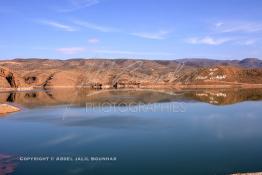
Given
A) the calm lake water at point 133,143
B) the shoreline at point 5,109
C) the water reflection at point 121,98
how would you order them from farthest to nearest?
1. the water reflection at point 121,98
2. the shoreline at point 5,109
3. the calm lake water at point 133,143

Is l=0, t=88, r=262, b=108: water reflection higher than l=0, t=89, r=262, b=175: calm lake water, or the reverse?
l=0, t=89, r=262, b=175: calm lake water

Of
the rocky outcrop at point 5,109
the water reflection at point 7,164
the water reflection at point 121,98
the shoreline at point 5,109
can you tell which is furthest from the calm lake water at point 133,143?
the water reflection at point 121,98

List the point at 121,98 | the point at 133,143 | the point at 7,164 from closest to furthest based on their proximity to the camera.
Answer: the point at 7,164
the point at 133,143
the point at 121,98

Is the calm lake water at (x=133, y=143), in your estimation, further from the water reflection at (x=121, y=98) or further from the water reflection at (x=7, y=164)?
the water reflection at (x=121, y=98)

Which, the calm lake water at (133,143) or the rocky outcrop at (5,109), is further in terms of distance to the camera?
the rocky outcrop at (5,109)

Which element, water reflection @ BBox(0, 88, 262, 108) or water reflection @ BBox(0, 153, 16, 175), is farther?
water reflection @ BBox(0, 88, 262, 108)

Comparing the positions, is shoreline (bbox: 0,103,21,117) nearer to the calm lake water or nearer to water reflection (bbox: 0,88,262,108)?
the calm lake water

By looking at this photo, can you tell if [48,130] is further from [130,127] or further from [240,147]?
[240,147]

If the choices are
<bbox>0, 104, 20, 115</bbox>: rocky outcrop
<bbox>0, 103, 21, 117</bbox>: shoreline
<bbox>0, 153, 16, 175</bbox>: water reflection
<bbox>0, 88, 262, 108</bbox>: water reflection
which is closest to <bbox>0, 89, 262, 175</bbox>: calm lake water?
<bbox>0, 153, 16, 175</bbox>: water reflection

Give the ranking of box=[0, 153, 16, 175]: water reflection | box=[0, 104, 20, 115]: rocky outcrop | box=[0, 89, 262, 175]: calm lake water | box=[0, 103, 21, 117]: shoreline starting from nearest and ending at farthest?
box=[0, 153, 16, 175]: water reflection < box=[0, 89, 262, 175]: calm lake water < box=[0, 103, 21, 117]: shoreline < box=[0, 104, 20, 115]: rocky outcrop

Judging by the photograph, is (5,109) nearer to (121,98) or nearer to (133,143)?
(121,98)

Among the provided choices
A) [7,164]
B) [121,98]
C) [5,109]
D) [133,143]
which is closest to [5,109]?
[5,109]
